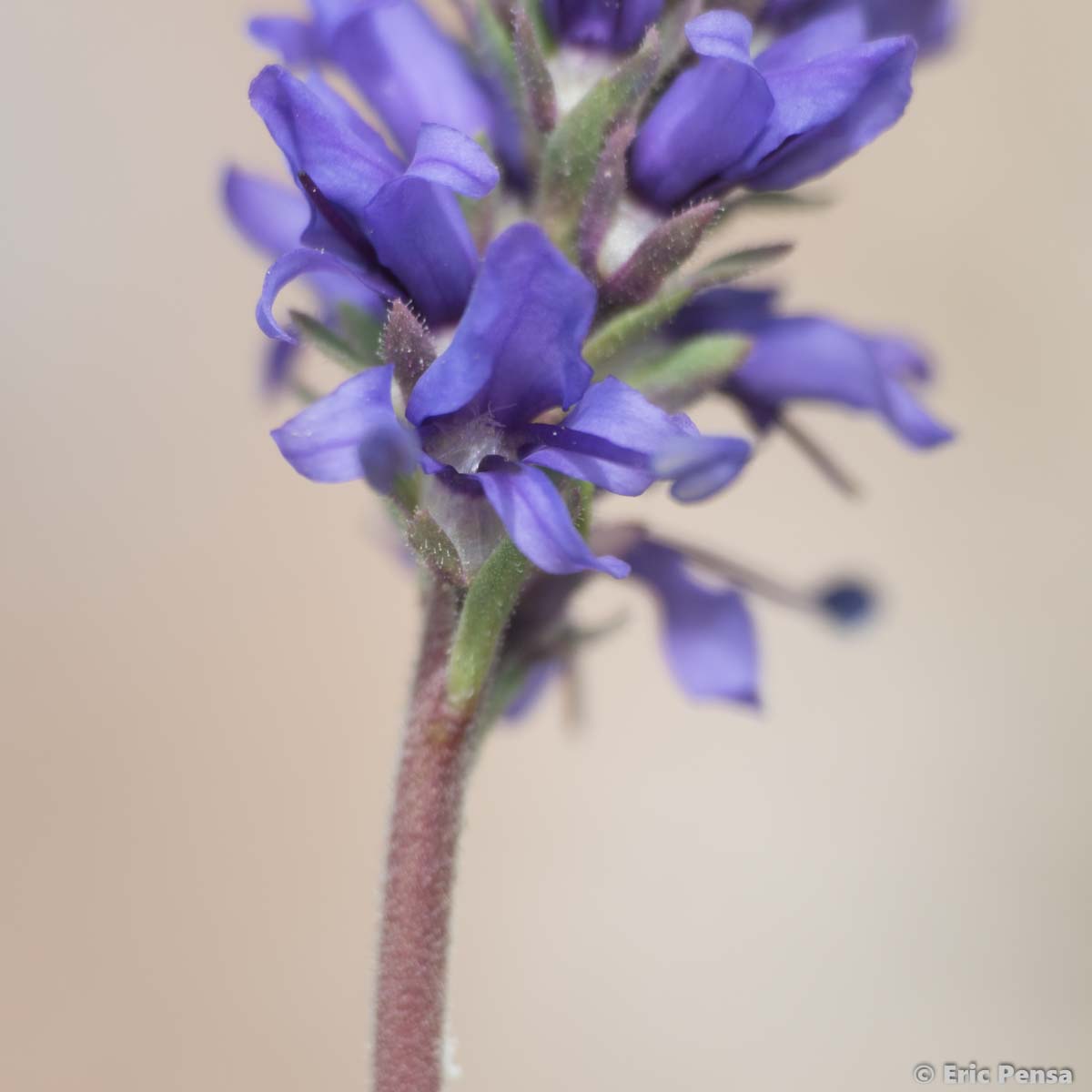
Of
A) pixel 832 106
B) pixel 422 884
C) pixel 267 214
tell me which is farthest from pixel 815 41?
pixel 422 884

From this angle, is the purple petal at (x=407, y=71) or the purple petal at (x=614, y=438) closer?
the purple petal at (x=614, y=438)

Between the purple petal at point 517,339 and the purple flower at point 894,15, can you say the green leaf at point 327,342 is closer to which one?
the purple petal at point 517,339

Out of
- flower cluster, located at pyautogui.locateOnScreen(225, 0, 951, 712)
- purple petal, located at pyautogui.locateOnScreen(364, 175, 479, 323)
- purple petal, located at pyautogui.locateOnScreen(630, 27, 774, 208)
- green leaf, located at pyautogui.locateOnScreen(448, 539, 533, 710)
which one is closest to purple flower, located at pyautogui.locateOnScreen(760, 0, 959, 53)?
flower cluster, located at pyautogui.locateOnScreen(225, 0, 951, 712)

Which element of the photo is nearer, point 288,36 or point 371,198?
point 371,198

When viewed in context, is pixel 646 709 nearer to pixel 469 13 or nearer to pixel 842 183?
pixel 842 183

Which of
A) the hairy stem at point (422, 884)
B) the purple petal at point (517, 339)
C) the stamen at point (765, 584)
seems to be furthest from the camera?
the stamen at point (765, 584)

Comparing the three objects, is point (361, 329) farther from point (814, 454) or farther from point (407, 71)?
point (814, 454)

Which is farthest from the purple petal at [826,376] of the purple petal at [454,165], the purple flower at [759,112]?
the purple petal at [454,165]
